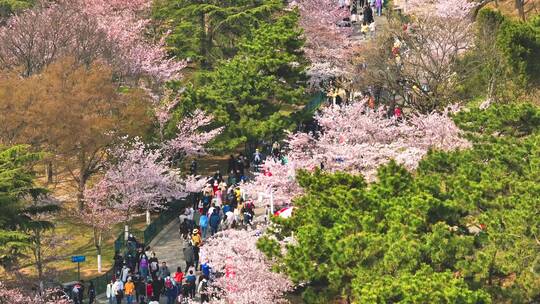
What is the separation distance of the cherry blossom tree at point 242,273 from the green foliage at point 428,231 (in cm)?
115

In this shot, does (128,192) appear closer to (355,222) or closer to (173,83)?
(173,83)

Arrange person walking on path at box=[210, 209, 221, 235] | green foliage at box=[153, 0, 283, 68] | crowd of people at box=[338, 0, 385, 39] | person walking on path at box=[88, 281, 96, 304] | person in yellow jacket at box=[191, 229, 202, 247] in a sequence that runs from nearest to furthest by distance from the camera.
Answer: person walking on path at box=[88, 281, 96, 304]
person in yellow jacket at box=[191, 229, 202, 247]
person walking on path at box=[210, 209, 221, 235]
green foliage at box=[153, 0, 283, 68]
crowd of people at box=[338, 0, 385, 39]

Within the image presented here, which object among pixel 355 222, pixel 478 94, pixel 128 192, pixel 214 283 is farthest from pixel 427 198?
pixel 478 94

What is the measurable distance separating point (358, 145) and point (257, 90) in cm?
982

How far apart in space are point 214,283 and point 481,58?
24.0 meters

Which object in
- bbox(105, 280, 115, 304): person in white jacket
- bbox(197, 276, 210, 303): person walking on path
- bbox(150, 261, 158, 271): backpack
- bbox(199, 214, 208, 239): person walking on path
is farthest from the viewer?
bbox(199, 214, 208, 239): person walking on path

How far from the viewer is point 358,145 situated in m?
36.0

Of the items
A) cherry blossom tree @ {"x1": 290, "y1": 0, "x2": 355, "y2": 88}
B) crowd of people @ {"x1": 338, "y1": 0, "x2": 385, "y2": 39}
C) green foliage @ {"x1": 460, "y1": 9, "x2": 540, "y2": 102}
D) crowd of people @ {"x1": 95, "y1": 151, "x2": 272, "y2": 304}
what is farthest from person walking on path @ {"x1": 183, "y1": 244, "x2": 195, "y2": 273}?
crowd of people @ {"x1": 338, "y1": 0, "x2": 385, "y2": 39}

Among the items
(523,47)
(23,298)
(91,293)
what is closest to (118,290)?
(91,293)

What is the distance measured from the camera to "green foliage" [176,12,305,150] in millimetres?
43781

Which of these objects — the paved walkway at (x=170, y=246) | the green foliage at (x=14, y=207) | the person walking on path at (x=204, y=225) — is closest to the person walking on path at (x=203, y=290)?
the paved walkway at (x=170, y=246)

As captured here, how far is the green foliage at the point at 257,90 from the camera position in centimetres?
4378

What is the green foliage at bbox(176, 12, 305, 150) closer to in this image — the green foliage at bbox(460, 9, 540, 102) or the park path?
the park path

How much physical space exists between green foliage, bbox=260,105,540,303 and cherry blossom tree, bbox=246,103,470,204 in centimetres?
963
